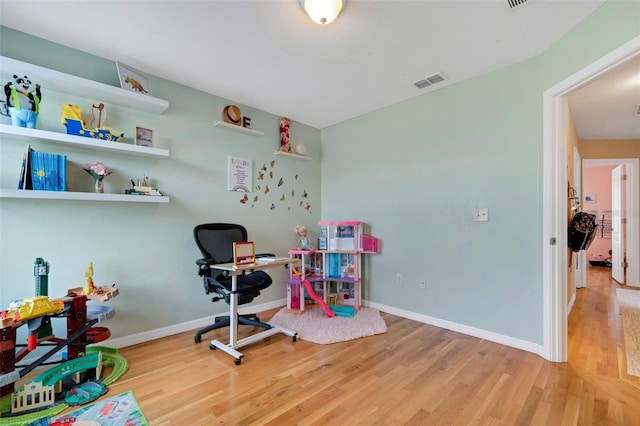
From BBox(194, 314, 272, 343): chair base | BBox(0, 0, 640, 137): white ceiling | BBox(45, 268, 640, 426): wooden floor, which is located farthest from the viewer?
BBox(194, 314, 272, 343): chair base

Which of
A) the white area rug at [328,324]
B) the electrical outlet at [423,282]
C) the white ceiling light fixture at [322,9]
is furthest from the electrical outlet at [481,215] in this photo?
the white ceiling light fixture at [322,9]

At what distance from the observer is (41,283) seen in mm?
1881

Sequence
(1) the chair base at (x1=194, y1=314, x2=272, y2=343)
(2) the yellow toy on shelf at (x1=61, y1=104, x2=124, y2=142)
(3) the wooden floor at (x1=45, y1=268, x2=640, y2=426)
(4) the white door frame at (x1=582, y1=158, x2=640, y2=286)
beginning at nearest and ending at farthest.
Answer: (3) the wooden floor at (x1=45, y1=268, x2=640, y2=426) → (2) the yellow toy on shelf at (x1=61, y1=104, x2=124, y2=142) → (1) the chair base at (x1=194, y1=314, x2=272, y2=343) → (4) the white door frame at (x1=582, y1=158, x2=640, y2=286)

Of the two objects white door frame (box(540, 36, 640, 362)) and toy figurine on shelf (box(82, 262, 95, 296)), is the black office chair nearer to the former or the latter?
toy figurine on shelf (box(82, 262, 95, 296))

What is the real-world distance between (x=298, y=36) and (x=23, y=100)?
1.96 metres

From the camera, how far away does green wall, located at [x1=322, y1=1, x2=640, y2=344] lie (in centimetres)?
225

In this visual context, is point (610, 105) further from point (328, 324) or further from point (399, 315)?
point (328, 324)

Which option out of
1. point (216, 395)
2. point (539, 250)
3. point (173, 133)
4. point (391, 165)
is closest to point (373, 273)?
point (391, 165)

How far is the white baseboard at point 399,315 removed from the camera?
2.33m

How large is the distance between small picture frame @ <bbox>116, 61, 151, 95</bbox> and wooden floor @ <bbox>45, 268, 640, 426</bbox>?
2.20 meters

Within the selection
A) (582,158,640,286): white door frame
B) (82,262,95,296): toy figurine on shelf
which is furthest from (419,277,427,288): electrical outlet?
(582,158,640,286): white door frame

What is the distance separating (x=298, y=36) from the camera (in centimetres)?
205

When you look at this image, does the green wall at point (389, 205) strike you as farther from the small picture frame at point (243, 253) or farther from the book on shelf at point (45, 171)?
the small picture frame at point (243, 253)

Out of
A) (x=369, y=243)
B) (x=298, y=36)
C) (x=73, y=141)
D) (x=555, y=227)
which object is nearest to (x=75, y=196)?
(x=73, y=141)
